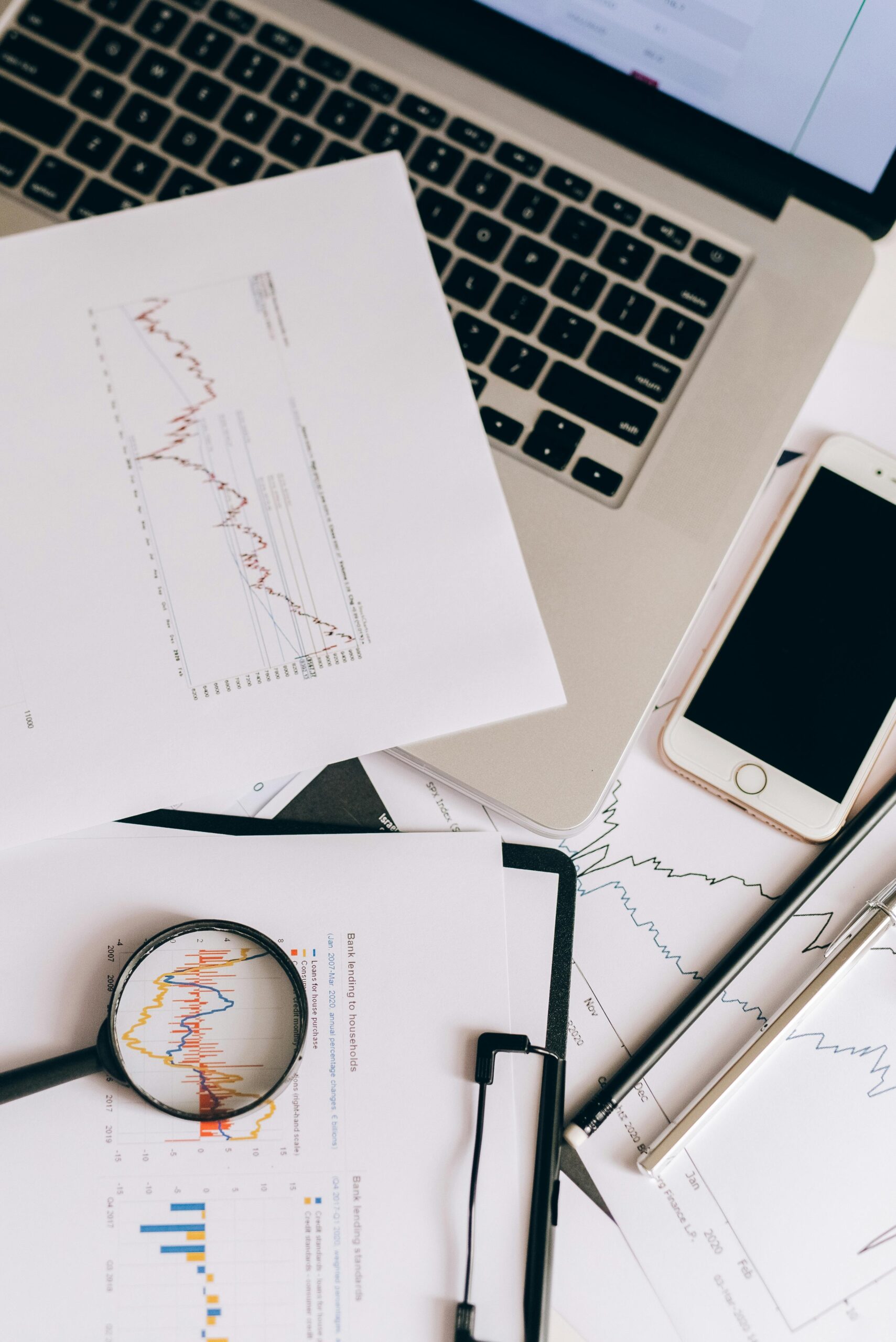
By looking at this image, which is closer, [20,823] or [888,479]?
[20,823]

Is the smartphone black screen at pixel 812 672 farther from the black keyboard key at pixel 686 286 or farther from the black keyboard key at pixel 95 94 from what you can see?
the black keyboard key at pixel 95 94

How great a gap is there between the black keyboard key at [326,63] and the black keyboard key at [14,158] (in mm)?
178

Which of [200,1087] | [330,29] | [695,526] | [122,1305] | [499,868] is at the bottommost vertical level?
[122,1305]

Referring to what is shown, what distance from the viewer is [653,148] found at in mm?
622

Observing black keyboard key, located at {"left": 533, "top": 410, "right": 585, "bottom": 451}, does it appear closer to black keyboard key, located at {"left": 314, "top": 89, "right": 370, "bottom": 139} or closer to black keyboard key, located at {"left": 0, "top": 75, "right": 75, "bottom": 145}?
black keyboard key, located at {"left": 314, "top": 89, "right": 370, "bottom": 139}

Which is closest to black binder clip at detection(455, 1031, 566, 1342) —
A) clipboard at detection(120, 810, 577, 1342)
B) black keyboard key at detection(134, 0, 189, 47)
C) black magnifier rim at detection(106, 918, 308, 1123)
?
clipboard at detection(120, 810, 577, 1342)

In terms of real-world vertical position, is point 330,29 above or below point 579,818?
above

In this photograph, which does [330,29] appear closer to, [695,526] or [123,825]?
[695,526]

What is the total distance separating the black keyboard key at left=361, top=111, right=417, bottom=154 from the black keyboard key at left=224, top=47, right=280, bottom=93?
0.07 metres

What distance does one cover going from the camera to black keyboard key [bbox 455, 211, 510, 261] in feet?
2.02

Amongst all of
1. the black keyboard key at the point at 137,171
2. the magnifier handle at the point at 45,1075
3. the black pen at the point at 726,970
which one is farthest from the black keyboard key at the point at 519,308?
the magnifier handle at the point at 45,1075

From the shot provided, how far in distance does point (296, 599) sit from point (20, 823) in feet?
0.64

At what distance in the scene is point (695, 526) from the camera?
59 cm

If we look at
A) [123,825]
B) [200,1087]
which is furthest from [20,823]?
[200,1087]
